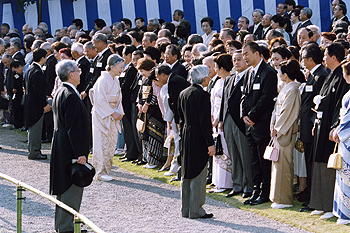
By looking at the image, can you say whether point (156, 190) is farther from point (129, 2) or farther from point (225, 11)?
point (129, 2)

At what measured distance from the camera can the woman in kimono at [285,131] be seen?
21.2 feet

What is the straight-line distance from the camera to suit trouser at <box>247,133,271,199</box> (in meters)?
6.88

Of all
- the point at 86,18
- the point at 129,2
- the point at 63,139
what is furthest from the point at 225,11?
the point at 63,139

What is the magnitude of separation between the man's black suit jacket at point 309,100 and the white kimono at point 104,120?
306 centimetres

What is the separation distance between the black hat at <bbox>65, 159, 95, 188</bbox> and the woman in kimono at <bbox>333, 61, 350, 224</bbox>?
2650 mm

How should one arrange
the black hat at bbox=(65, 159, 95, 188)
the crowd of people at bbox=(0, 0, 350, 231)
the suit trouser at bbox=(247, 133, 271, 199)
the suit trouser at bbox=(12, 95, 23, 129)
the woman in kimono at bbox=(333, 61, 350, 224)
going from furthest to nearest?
1. the suit trouser at bbox=(12, 95, 23, 129)
2. the suit trouser at bbox=(247, 133, 271, 199)
3. the crowd of people at bbox=(0, 0, 350, 231)
4. the woman in kimono at bbox=(333, 61, 350, 224)
5. the black hat at bbox=(65, 159, 95, 188)

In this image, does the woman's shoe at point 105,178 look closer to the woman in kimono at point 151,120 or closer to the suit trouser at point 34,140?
the woman in kimono at point 151,120

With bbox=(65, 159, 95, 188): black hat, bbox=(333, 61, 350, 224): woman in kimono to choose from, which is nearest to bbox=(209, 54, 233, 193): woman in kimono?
bbox=(333, 61, 350, 224): woman in kimono

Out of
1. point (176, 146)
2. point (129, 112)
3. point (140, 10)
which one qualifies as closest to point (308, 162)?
point (176, 146)

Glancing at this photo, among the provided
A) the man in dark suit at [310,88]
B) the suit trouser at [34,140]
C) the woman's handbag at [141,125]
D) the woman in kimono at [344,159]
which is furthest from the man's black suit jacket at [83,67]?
the woman in kimono at [344,159]

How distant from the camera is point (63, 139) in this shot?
5.55 metres

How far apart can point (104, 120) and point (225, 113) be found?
201 cm

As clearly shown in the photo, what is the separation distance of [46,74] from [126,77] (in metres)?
2.16

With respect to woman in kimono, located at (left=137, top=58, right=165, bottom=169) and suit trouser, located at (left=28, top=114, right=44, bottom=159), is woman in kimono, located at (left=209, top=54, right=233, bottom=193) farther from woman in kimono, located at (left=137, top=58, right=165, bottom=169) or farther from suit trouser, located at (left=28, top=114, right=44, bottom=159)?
suit trouser, located at (left=28, top=114, right=44, bottom=159)
